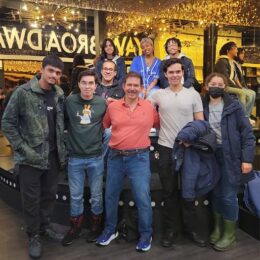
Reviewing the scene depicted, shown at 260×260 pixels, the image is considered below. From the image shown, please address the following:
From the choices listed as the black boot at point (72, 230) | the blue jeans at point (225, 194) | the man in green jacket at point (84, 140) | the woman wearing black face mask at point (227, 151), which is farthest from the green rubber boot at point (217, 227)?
the black boot at point (72, 230)

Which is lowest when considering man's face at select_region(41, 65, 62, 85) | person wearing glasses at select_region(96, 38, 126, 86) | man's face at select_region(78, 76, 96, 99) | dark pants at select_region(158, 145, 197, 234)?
dark pants at select_region(158, 145, 197, 234)

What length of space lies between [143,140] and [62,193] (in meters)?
1.18

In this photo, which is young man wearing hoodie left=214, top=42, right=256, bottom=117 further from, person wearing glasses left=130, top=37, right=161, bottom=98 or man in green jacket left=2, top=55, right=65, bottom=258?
man in green jacket left=2, top=55, right=65, bottom=258

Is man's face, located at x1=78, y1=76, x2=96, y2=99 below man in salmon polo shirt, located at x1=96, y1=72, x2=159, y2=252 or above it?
above

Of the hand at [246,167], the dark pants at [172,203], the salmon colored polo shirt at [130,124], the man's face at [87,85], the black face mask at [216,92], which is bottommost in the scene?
the dark pants at [172,203]

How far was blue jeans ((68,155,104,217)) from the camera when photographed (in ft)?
9.11

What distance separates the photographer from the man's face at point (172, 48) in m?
3.71

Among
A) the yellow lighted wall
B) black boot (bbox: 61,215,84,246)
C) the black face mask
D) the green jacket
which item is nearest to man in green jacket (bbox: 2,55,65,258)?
the green jacket

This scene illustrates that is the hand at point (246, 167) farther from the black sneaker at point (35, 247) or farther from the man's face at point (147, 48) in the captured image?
the man's face at point (147, 48)

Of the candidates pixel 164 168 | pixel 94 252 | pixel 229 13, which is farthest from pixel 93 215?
pixel 229 13

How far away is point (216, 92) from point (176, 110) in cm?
36

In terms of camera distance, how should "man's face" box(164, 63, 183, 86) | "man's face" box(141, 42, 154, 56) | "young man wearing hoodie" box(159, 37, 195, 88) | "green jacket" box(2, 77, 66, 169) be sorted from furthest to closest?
"man's face" box(141, 42, 154, 56), "young man wearing hoodie" box(159, 37, 195, 88), "man's face" box(164, 63, 183, 86), "green jacket" box(2, 77, 66, 169)

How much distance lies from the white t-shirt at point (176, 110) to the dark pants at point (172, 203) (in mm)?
126

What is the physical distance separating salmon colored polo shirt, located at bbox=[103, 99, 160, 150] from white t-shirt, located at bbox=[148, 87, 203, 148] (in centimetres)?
11
